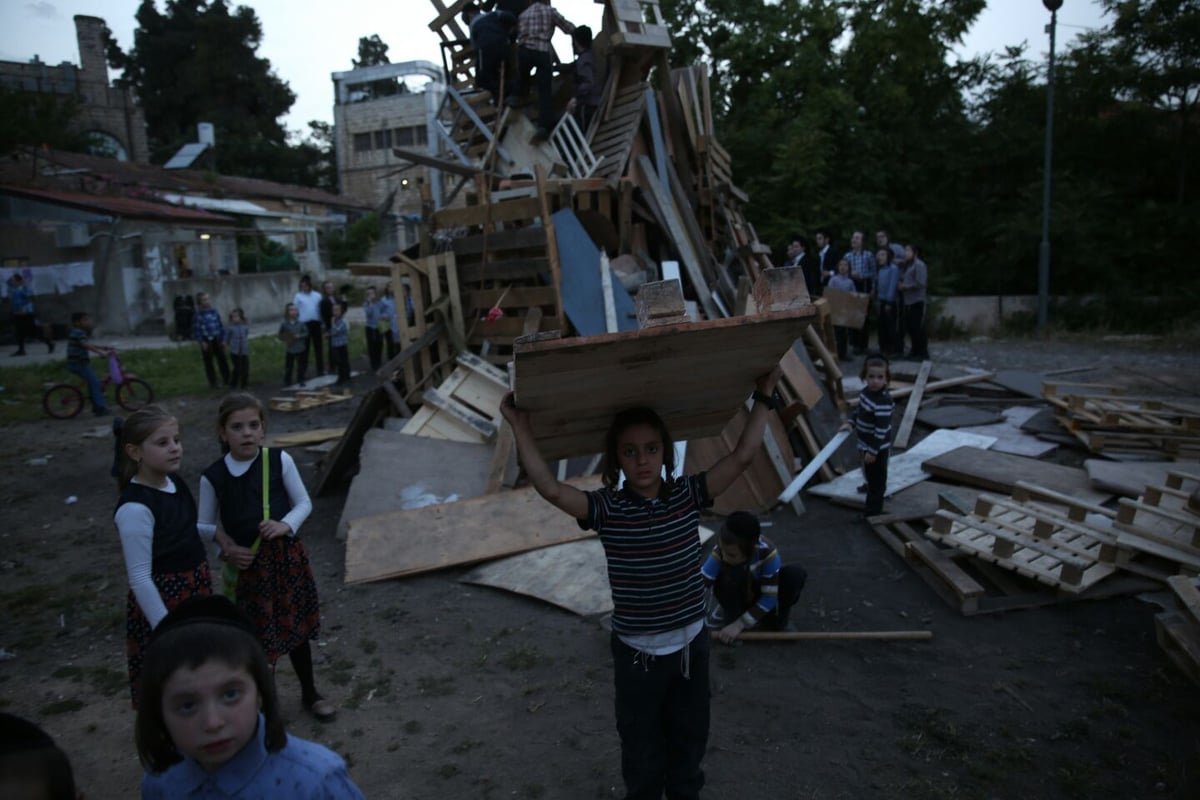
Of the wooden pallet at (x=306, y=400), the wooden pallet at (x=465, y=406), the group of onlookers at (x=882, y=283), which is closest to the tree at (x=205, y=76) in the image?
the wooden pallet at (x=306, y=400)

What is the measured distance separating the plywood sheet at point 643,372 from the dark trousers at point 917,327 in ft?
33.2

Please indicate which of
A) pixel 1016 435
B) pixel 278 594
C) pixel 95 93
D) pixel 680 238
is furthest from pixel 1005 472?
pixel 95 93

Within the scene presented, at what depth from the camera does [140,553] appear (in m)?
2.91

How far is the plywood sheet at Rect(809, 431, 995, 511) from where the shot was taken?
6995mm

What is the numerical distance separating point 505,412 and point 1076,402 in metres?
7.81

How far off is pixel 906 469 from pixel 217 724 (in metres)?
7.11

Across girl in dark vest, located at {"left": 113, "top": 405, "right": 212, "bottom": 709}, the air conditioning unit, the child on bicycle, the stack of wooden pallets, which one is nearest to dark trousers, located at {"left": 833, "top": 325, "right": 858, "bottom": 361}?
the stack of wooden pallets

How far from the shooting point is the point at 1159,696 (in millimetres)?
3828

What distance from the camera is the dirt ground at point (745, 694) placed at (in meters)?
3.35

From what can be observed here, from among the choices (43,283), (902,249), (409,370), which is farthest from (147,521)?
(43,283)

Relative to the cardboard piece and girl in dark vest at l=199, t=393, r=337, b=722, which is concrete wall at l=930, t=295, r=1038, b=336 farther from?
girl in dark vest at l=199, t=393, r=337, b=722

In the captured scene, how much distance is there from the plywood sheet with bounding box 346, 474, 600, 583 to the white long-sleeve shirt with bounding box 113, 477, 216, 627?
9.66 ft

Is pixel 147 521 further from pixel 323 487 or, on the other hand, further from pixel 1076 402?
pixel 1076 402

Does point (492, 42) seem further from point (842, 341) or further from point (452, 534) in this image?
point (452, 534)
